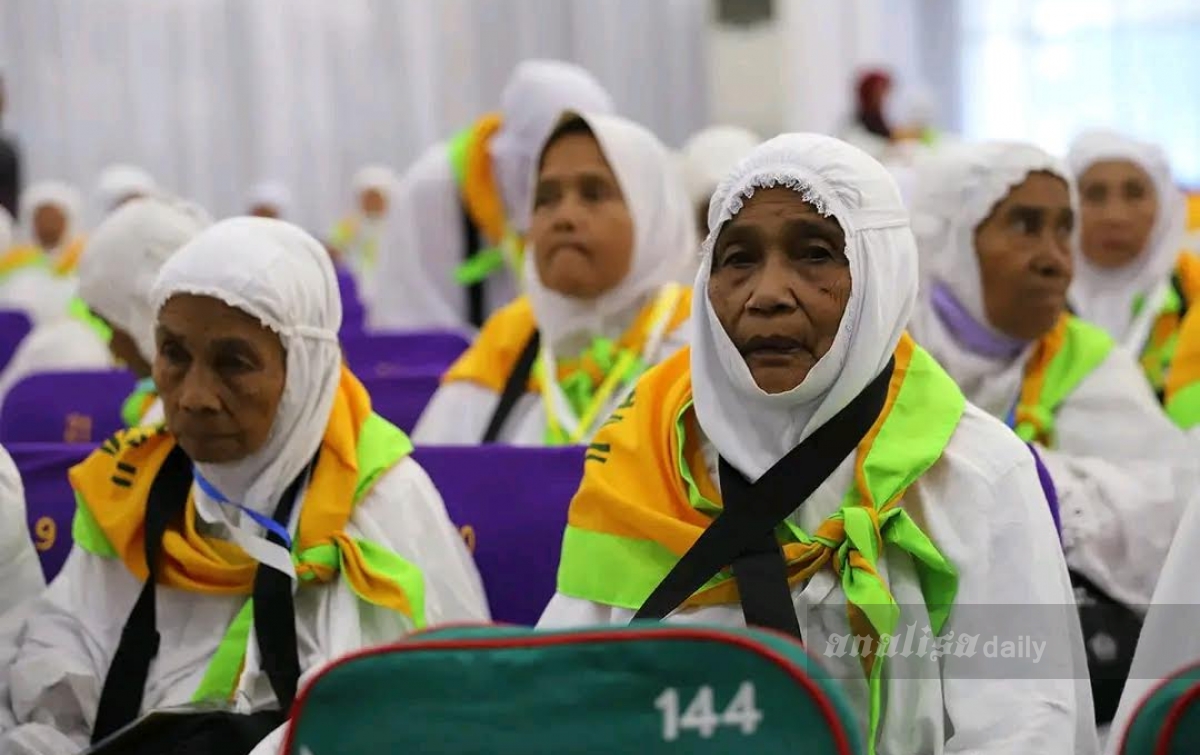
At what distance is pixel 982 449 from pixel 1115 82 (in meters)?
12.2

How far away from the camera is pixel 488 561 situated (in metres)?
2.95

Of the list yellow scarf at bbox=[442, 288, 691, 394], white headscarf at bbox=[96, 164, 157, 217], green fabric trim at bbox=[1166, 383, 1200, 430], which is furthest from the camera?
white headscarf at bbox=[96, 164, 157, 217]

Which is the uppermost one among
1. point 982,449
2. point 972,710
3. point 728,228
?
point 728,228

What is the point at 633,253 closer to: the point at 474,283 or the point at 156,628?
the point at 156,628

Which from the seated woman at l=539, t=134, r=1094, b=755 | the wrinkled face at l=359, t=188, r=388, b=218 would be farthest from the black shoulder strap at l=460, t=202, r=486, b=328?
the wrinkled face at l=359, t=188, r=388, b=218

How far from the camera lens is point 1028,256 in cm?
359

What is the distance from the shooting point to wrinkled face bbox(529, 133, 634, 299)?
3.82 metres

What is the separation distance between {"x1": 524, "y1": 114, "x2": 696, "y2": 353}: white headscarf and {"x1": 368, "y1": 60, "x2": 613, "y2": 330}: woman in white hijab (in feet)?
4.99

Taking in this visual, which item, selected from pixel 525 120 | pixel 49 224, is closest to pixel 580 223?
pixel 525 120

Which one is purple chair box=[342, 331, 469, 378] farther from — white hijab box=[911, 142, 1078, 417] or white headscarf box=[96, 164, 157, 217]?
white headscarf box=[96, 164, 157, 217]

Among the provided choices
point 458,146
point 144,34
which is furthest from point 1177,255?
point 144,34

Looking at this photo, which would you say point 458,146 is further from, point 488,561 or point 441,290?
point 488,561

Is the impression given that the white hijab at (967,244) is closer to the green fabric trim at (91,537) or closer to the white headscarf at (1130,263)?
the white headscarf at (1130,263)

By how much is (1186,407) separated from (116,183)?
896 cm
